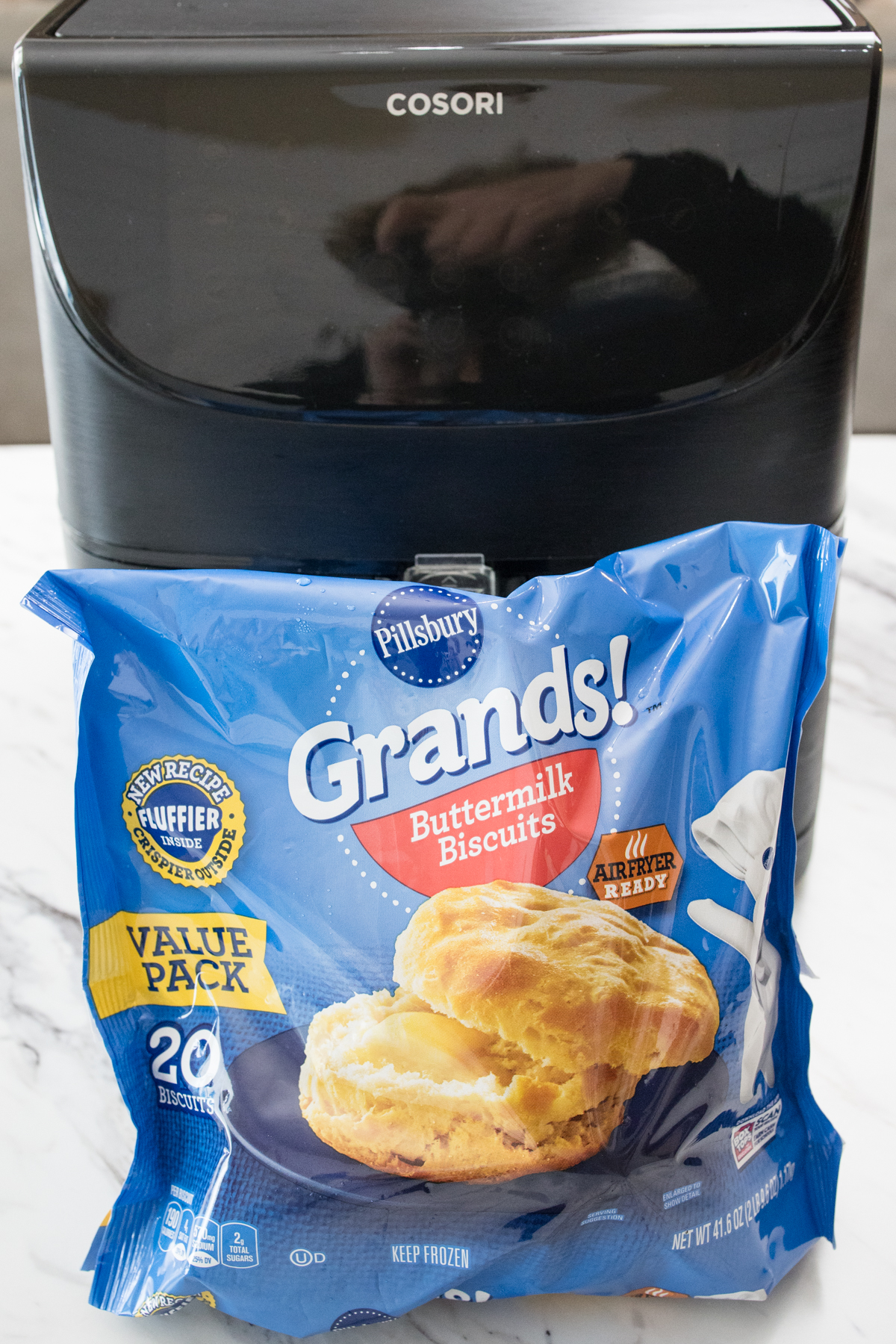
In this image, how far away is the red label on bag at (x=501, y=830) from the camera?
0.37 metres

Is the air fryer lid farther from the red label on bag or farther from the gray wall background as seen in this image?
the gray wall background

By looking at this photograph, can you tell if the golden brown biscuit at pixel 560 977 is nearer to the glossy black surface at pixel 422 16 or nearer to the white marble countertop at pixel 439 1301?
the white marble countertop at pixel 439 1301

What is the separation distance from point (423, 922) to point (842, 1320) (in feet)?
0.56

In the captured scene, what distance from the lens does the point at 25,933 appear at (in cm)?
51

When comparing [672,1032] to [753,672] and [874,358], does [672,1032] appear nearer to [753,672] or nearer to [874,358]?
[753,672]

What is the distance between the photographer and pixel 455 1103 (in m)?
0.35

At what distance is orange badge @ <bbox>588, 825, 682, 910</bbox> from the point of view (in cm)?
37

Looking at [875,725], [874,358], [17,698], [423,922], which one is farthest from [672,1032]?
[874,358]

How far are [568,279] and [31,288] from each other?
106 centimetres

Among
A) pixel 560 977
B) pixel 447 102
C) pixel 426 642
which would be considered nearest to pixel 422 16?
pixel 447 102

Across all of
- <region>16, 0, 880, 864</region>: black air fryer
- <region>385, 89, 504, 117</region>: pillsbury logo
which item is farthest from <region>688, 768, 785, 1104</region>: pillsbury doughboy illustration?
<region>385, 89, 504, 117</region>: pillsbury logo

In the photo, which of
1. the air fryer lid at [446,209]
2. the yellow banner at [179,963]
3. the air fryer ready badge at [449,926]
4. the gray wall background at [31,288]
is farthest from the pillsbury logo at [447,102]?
the gray wall background at [31,288]

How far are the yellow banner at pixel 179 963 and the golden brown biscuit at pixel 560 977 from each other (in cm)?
5

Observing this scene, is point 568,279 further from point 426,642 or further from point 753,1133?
point 753,1133
